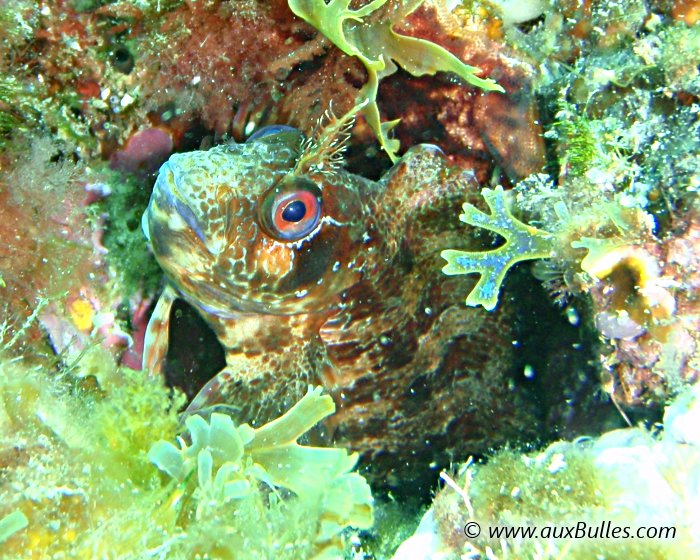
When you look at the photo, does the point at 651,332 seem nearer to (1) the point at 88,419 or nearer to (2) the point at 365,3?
(2) the point at 365,3

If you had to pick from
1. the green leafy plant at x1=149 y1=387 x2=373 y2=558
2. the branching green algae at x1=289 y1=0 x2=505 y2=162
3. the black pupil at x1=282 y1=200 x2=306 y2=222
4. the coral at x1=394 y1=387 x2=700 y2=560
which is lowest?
the coral at x1=394 y1=387 x2=700 y2=560

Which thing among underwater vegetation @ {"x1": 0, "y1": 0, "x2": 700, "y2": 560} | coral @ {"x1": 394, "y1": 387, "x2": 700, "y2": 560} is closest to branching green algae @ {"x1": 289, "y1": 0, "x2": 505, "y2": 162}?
underwater vegetation @ {"x1": 0, "y1": 0, "x2": 700, "y2": 560}

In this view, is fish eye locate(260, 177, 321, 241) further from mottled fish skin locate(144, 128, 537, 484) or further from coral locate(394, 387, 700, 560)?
coral locate(394, 387, 700, 560)

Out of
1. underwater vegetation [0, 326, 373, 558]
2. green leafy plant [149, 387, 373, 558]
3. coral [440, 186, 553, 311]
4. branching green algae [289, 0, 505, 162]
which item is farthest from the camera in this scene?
coral [440, 186, 553, 311]

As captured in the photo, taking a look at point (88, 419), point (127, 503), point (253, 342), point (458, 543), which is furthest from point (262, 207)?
point (458, 543)

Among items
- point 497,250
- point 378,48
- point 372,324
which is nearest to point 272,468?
point 372,324

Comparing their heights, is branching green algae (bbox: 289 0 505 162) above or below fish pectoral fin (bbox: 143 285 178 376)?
above
